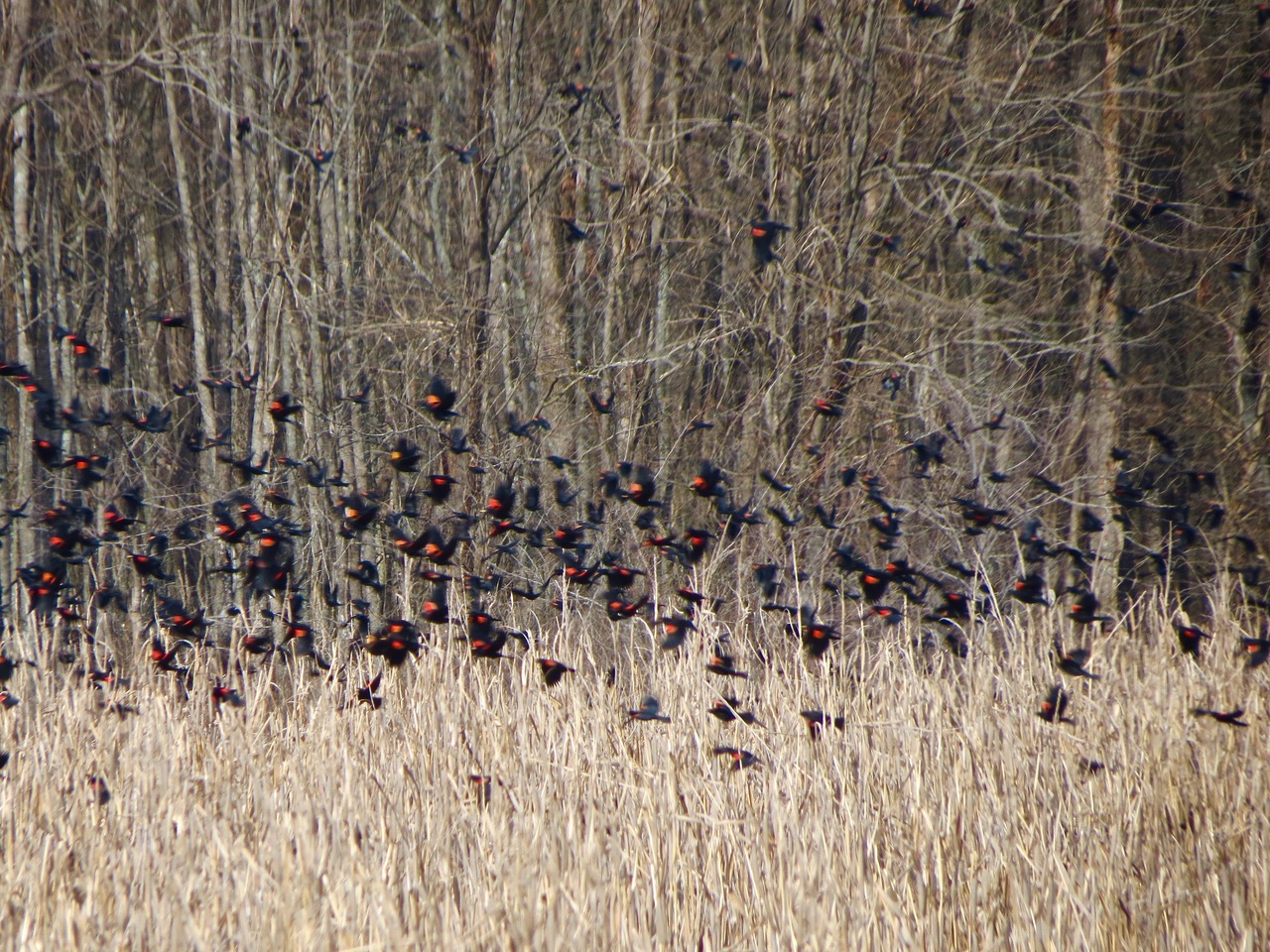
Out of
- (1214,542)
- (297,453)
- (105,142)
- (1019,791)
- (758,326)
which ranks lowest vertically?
(1214,542)

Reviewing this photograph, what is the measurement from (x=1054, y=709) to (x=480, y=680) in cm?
212

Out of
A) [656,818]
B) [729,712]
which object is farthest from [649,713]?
[656,818]

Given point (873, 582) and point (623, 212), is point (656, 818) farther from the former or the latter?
point (623, 212)

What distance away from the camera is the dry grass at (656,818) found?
3.02m

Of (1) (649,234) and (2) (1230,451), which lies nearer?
(1) (649,234)

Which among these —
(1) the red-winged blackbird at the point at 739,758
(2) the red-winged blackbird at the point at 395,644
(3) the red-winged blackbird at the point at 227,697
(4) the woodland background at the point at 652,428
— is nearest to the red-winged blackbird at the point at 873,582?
(4) the woodland background at the point at 652,428

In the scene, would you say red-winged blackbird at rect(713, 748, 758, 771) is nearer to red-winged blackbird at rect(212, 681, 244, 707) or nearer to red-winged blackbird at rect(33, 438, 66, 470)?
red-winged blackbird at rect(212, 681, 244, 707)

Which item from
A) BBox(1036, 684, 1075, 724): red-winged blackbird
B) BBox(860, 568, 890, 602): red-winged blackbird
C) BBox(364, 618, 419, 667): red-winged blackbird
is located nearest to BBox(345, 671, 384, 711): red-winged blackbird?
BBox(364, 618, 419, 667): red-winged blackbird

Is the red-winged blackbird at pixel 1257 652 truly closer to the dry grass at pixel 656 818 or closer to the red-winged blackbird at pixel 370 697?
the dry grass at pixel 656 818

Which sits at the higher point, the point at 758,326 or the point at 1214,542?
the point at 758,326

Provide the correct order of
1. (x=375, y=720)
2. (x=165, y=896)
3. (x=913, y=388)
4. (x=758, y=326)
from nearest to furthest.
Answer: (x=165, y=896), (x=375, y=720), (x=758, y=326), (x=913, y=388)

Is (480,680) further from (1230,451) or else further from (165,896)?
(1230,451)

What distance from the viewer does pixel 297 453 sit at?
7.69m

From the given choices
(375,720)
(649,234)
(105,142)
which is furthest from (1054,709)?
(105,142)
